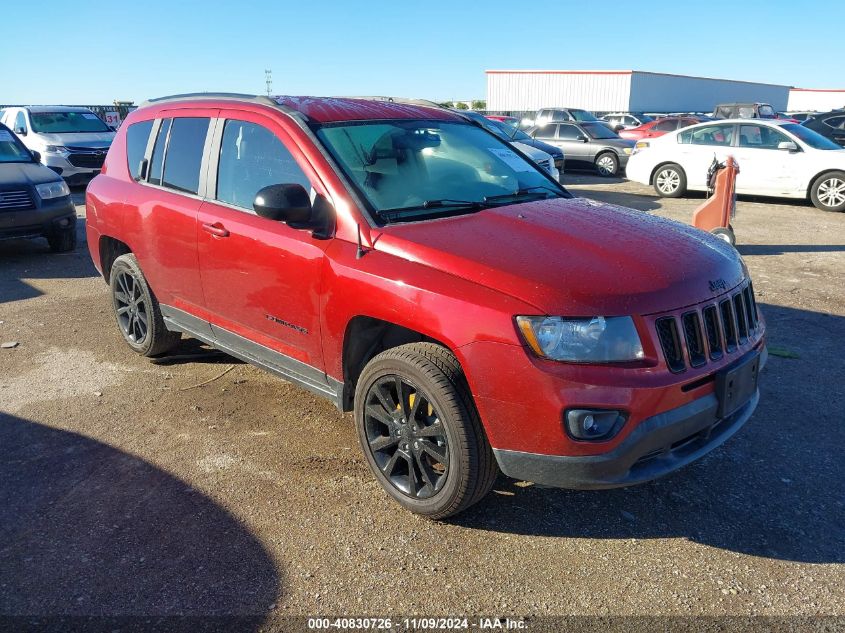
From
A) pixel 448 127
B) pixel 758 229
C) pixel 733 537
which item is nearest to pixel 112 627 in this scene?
pixel 733 537

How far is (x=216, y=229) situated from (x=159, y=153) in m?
1.10

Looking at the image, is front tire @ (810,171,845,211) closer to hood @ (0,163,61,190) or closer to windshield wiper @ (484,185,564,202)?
windshield wiper @ (484,185,564,202)

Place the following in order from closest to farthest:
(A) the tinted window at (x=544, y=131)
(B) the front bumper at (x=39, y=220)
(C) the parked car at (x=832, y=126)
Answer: (B) the front bumper at (x=39, y=220), (C) the parked car at (x=832, y=126), (A) the tinted window at (x=544, y=131)

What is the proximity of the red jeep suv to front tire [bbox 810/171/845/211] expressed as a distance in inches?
399

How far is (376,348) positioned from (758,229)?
30.0 ft

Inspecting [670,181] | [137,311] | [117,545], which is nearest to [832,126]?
[670,181]

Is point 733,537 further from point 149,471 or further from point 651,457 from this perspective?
point 149,471

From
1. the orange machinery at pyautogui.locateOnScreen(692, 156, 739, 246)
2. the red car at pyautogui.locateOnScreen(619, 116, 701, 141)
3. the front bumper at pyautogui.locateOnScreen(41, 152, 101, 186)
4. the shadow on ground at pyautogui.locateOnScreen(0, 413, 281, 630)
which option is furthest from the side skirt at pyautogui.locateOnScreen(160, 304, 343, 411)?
the red car at pyautogui.locateOnScreen(619, 116, 701, 141)

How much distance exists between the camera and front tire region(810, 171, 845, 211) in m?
12.2

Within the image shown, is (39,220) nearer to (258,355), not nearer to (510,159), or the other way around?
(258,355)

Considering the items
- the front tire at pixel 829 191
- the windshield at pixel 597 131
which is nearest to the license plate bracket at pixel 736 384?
the front tire at pixel 829 191

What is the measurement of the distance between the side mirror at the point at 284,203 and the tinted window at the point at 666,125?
20.4 metres

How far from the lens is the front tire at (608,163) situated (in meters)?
18.5

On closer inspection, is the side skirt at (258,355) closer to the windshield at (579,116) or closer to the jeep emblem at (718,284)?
the jeep emblem at (718,284)
